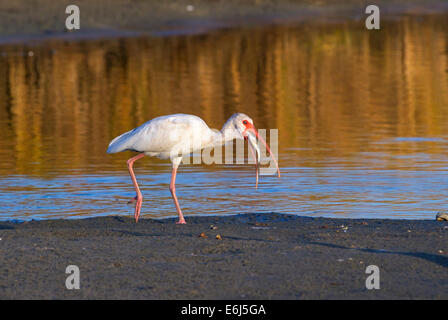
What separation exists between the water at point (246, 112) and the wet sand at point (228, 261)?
182 cm

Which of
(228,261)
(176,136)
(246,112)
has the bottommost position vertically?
(228,261)

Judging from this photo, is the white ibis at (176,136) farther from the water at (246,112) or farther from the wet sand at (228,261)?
the wet sand at (228,261)

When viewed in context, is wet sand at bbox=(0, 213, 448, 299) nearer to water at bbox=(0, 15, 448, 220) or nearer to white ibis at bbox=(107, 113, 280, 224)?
white ibis at bbox=(107, 113, 280, 224)

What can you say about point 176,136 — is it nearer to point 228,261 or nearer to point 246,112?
point 228,261

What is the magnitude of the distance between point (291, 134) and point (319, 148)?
1786 mm

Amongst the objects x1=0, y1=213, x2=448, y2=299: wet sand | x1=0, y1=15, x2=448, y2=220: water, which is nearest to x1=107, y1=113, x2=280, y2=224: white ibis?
x1=0, y1=15, x2=448, y2=220: water

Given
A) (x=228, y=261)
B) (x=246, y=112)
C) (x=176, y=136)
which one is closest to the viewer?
(x=228, y=261)

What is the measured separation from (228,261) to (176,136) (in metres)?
3.23

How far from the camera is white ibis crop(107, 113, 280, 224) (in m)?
10.6

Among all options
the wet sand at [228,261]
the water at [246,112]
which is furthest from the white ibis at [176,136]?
the wet sand at [228,261]

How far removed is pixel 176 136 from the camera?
10547 mm

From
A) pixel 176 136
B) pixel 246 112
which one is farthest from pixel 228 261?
pixel 246 112

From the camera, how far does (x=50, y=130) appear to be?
1859 cm

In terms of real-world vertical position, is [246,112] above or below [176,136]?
above
